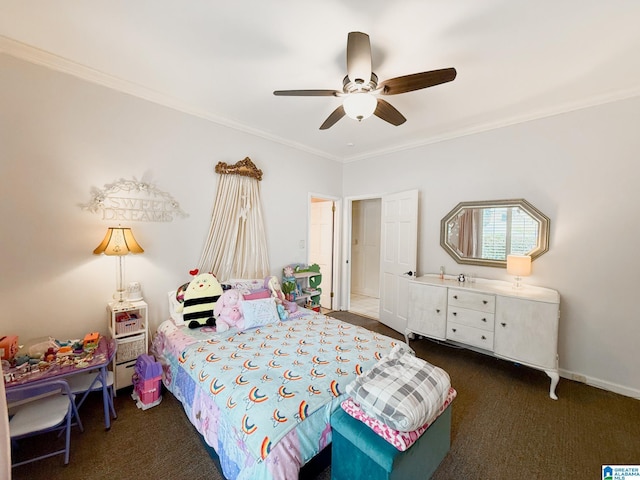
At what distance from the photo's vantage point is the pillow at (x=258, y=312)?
8.20 ft

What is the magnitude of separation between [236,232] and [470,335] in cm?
297

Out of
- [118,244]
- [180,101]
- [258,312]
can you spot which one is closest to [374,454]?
[258,312]

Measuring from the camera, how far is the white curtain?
3.07 meters

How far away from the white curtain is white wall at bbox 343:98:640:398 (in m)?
2.85

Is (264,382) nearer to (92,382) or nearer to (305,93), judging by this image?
(92,382)

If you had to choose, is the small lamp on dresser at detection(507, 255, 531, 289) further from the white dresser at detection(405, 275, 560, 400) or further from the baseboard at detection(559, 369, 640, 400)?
the baseboard at detection(559, 369, 640, 400)

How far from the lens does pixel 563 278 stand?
271cm

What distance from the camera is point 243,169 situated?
10.6 feet

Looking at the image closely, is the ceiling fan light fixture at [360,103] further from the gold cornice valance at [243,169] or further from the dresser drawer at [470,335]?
the dresser drawer at [470,335]

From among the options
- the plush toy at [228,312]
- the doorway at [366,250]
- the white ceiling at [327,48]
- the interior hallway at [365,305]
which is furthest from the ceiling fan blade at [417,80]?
the doorway at [366,250]

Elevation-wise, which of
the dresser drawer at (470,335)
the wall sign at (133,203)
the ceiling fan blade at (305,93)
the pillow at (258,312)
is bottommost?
the dresser drawer at (470,335)

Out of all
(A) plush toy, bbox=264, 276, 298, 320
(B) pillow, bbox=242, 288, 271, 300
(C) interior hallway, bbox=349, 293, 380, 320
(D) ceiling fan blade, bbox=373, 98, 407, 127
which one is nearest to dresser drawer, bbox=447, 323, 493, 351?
(C) interior hallway, bbox=349, 293, 380, 320

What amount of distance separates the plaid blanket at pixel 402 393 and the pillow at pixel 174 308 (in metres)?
1.90

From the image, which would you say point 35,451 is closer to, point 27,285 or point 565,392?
point 27,285
